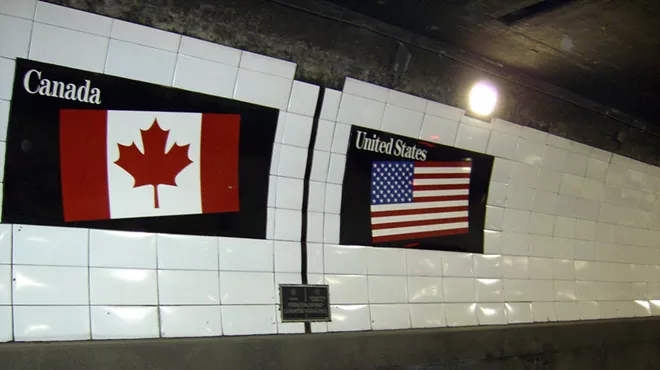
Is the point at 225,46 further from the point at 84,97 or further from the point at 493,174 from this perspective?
the point at 493,174

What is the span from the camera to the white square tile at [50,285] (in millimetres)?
2787

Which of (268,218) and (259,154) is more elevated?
(259,154)

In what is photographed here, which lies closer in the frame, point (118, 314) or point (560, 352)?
point (118, 314)

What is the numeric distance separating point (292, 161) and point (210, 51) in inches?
34.5

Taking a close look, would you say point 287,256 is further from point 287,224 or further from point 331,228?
point 331,228

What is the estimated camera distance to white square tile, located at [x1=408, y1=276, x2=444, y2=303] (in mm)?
4168

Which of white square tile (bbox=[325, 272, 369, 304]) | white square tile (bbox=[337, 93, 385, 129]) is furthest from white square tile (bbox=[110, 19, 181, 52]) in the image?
white square tile (bbox=[325, 272, 369, 304])

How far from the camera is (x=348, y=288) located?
386cm

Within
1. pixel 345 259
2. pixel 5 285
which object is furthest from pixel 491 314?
pixel 5 285

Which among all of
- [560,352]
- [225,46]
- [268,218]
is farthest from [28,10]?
[560,352]

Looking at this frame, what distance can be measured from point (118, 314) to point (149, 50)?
4.88ft

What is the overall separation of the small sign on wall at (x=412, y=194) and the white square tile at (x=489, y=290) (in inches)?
10.8

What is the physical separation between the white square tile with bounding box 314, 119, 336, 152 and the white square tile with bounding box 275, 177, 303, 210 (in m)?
0.28

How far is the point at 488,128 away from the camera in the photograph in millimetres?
4637
